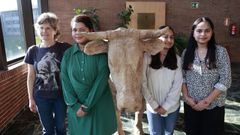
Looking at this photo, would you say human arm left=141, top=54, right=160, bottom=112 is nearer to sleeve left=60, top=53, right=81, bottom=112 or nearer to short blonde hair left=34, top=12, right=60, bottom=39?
sleeve left=60, top=53, right=81, bottom=112

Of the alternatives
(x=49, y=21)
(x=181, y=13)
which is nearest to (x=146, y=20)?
(x=181, y=13)

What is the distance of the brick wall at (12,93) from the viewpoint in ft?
12.8

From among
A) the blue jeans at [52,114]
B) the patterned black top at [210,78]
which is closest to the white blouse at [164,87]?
the patterned black top at [210,78]

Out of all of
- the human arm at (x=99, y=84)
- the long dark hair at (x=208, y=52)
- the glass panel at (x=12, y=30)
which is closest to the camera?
the human arm at (x=99, y=84)

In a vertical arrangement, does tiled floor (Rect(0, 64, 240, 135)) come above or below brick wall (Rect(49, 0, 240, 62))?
below

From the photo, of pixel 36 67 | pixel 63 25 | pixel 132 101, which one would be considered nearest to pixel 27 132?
pixel 36 67

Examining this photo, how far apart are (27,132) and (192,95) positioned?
2.50m

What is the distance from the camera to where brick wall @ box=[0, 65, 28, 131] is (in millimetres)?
3893

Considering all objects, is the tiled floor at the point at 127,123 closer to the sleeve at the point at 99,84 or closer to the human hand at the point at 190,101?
the human hand at the point at 190,101

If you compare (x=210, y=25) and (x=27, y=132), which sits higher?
(x=210, y=25)

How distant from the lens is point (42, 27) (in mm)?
2430

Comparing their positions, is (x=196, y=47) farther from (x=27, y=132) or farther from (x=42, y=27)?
(x=27, y=132)

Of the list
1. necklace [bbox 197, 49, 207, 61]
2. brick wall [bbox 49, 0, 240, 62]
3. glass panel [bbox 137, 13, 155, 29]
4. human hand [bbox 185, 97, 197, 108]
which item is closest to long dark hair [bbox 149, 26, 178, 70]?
necklace [bbox 197, 49, 207, 61]

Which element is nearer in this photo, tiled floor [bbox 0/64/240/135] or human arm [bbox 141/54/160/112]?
human arm [bbox 141/54/160/112]
